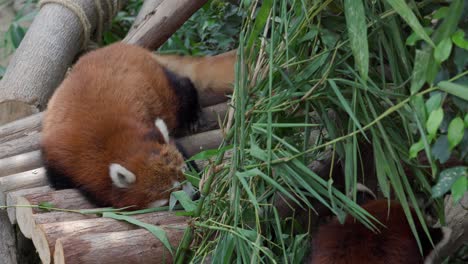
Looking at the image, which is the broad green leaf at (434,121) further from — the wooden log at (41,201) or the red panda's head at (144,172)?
the red panda's head at (144,172)

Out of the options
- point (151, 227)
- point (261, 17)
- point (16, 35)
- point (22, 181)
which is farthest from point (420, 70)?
point (16, 35)

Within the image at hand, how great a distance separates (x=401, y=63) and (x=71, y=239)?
1.39m

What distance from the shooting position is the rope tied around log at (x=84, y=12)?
16.7 ft

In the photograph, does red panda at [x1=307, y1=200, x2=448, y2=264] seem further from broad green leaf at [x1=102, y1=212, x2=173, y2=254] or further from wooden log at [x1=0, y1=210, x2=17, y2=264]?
wooden log at [x1=0, y1=210, x2=17, y2=264]

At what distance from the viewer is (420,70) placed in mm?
2344

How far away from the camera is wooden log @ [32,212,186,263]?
3053mm

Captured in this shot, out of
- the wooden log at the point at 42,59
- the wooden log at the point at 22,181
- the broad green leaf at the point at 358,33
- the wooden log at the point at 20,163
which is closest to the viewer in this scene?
the broad green leaf at the point at 358,33

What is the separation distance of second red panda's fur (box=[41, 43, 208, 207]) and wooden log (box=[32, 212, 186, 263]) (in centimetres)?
57

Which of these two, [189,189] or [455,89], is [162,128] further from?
[455,89]

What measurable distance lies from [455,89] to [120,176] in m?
2.10

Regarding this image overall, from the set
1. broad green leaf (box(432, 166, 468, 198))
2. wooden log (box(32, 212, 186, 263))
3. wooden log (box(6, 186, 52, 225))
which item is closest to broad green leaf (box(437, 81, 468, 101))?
broad green leaf (box(432, 166, 468, 198))

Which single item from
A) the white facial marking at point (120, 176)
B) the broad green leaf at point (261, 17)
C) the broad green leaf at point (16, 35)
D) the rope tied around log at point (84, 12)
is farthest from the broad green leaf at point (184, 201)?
the broad green leaf at point (16, 35)

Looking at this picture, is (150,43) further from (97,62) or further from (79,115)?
(79,115)

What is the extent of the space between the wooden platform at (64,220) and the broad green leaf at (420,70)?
3.35ft
